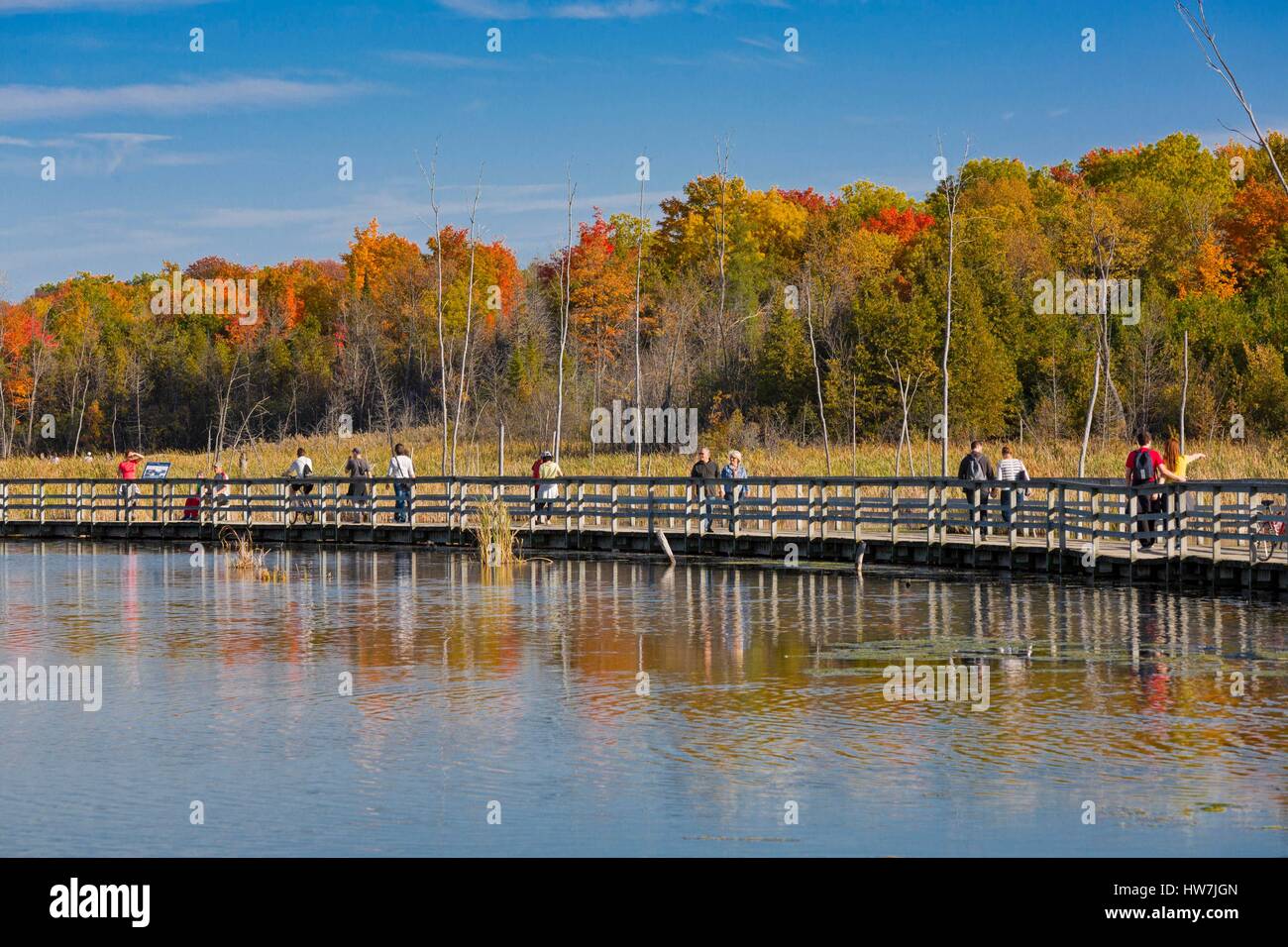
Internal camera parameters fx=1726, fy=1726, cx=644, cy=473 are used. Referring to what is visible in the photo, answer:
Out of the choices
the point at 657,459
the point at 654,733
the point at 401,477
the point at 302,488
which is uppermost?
the point at 657,459

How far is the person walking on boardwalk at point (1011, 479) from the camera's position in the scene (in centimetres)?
2906

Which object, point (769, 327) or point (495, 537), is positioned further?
point (769, 327)

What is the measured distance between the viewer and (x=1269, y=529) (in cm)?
2812

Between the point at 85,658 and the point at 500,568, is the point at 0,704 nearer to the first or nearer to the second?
the point at 85,658

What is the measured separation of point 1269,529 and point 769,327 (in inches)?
2043

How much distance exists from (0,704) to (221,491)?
Result: 3101 centimetres

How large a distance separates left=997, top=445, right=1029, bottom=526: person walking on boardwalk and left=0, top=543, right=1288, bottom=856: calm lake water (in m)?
6.44

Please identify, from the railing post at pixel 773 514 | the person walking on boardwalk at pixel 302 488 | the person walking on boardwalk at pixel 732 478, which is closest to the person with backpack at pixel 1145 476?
the railing post at pixel 773 514

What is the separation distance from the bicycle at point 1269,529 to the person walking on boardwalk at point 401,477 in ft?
66.4

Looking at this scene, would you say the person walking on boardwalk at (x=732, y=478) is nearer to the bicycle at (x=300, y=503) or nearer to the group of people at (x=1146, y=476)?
the group of people at (x=1146, y=476)

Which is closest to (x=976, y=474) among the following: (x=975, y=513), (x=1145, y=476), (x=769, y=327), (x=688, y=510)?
(x=975, y=513)

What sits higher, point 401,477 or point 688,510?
point 401,477

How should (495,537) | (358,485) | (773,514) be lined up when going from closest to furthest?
(773,514)
(495,537)
(358,485)

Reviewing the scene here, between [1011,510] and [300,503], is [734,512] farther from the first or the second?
[300,503]
